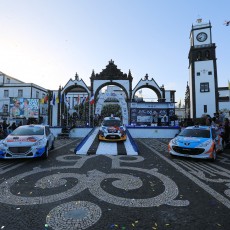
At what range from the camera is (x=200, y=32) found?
3844 cm

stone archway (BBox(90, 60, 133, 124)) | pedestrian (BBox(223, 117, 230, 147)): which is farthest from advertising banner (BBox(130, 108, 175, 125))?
pedestrian (BBox(223, 117, 230, 147))

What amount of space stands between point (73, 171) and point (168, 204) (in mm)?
3521

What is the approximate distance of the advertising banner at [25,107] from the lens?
32969mm

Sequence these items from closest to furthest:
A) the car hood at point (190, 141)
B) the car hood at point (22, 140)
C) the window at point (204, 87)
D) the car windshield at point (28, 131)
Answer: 1. the car hood at point (22, 140)
2. the car hood at point (190, 141)
3. the car windshield at point (28, 131)
4. the window at point (204, 87)

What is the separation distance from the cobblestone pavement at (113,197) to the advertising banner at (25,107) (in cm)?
2777

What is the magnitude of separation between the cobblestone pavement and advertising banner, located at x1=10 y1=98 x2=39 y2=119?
91.1 feet

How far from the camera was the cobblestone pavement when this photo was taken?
3.21 metres

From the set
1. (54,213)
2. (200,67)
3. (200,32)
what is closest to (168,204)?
(54,213)

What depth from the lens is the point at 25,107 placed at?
1324 inches

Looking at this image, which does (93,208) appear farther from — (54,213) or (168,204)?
(168,204)

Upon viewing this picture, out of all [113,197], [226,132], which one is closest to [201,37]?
[226,132]

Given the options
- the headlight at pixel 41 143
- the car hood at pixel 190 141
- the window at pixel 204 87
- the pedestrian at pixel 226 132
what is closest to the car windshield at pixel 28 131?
the headlight at pixel 41 143

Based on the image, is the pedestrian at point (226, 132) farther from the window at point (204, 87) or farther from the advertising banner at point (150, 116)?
the window at point (204, 87)

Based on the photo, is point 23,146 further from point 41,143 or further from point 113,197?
point 113,197
